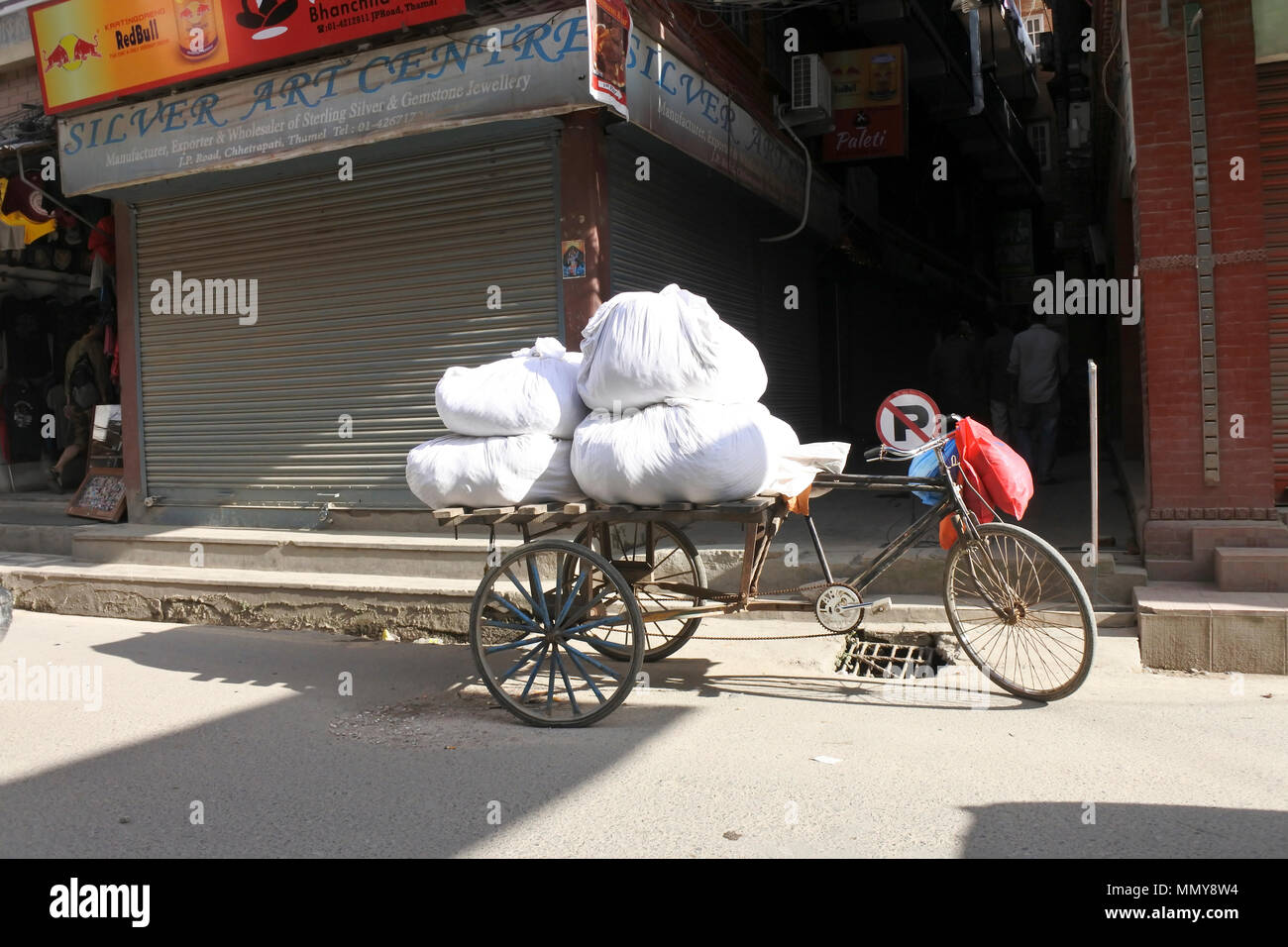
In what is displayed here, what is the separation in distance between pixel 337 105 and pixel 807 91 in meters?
5.28

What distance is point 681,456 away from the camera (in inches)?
187

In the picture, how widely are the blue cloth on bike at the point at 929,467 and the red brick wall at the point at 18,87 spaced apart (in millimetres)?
10488

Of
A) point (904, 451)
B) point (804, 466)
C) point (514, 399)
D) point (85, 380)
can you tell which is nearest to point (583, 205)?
point (514, 399)

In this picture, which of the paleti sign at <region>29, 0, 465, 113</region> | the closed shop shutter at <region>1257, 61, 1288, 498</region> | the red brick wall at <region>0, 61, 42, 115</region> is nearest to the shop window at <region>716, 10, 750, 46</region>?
the paleti sign at <region>29, 0, 465, 113</region>

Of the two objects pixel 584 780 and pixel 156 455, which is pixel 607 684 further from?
pixel 156 455

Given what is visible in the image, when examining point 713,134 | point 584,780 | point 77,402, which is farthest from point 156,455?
point 584,780

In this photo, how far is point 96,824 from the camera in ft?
12.7

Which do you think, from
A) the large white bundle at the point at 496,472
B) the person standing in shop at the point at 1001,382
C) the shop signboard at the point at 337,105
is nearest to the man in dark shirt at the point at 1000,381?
the person standing in shop at the point at 1001,382

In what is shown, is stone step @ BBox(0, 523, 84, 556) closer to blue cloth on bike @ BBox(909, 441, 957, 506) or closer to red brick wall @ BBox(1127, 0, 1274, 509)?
blue cloth on bike @ BBox(909, 441, 957, 506)

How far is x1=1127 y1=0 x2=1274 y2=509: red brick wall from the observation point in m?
6.52

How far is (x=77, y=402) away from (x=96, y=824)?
31.3 ft

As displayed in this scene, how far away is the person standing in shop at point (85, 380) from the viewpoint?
11969 mm

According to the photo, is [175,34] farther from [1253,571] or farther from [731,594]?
[1253,571]

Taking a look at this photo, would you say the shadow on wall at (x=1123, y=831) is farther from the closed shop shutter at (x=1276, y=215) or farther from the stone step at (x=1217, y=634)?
the closed shop shutter at (x=1276, y=215)
